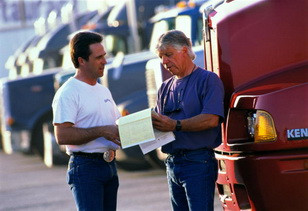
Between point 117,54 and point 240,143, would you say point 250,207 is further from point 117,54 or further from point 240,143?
point 117,54

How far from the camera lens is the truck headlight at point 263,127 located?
6652 millimetres

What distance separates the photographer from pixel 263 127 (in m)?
6.70

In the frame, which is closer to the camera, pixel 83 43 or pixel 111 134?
pixel 111 134

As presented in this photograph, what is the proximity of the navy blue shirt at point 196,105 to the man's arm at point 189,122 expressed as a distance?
0.14 ft

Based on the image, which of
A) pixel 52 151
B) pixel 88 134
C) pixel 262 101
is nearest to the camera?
pixel 88 134

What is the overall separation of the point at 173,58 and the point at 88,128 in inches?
26.2

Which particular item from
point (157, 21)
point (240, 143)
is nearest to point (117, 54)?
point (157, 21)

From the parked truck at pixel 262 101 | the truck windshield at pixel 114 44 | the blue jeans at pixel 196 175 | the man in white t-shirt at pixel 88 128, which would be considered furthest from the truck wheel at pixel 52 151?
the blue jeans at pixel 196 175

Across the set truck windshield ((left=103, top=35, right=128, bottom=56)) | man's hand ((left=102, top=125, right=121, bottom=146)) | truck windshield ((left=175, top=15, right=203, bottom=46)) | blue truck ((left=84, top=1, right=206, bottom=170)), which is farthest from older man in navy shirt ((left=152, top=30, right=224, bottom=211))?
truck windshield ((left=103, top=35, right=128, bottom=56))

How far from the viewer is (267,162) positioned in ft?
21.7

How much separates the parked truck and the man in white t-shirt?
83cm

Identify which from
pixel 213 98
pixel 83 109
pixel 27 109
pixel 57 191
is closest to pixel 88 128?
pixel 83 109

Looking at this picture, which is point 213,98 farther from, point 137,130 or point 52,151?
point 52,151

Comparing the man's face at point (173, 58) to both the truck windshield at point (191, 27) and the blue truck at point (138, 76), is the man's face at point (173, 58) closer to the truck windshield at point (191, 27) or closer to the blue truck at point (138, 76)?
the truck windshield at point (191, 27)
